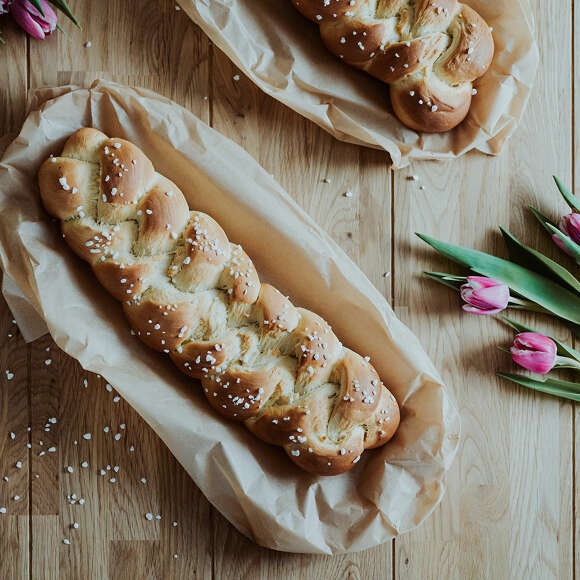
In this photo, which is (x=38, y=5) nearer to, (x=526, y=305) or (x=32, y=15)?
(x=32, y=15)

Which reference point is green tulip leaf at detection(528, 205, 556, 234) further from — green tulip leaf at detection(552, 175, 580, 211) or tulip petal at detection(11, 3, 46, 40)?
tulip petal at detection(11, 3, 46, 40)

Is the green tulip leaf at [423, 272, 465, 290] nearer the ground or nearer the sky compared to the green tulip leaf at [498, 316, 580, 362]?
nearer the sky

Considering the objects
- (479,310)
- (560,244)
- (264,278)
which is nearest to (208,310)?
(264,278)

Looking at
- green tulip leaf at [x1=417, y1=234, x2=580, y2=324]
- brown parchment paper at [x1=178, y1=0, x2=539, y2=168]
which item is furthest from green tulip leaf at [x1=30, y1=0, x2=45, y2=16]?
green tulip leaf at [x1=417, y1=234, x2=580, y2=324]

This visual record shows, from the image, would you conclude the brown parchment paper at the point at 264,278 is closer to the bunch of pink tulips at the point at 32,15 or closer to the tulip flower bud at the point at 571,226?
the bunch of pink tulips at the point at 32,15

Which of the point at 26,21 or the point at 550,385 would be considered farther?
the point at 550,385
